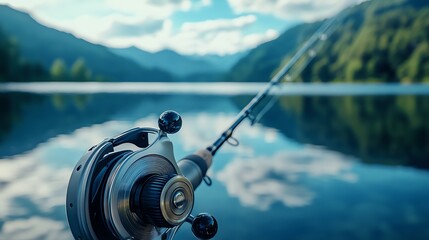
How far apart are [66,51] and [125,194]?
11912cm

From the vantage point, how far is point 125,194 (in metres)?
1.53

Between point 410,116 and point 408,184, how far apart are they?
27.5 ft

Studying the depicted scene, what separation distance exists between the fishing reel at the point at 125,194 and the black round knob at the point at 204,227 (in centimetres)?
12

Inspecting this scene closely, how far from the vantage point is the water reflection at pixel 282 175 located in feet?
13.9

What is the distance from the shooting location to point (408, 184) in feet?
15.6

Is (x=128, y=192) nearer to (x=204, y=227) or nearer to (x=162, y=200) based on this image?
(x=162, y=200)

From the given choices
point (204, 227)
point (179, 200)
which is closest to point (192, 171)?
point (204, 227)

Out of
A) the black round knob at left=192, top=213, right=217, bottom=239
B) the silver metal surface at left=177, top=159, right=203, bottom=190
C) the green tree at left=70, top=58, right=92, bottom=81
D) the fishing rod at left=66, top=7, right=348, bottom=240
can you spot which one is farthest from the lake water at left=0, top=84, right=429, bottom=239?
the green tree at left=70, top=58, right=92, bottom=81

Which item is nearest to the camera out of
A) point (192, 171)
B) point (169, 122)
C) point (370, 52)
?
point (169, 122)

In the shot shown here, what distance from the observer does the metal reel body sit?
1.49 m

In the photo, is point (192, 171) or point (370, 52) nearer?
point (192, 171)

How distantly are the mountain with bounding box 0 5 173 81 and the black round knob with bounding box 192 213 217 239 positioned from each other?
103798 mm

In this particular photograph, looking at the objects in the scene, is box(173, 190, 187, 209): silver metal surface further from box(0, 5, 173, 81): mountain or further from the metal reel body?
box(0, 5, 173, 81): mountain

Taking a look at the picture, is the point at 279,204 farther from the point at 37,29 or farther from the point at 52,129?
the point at 37,29
